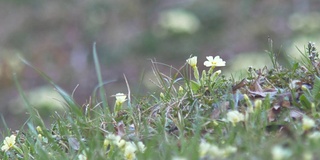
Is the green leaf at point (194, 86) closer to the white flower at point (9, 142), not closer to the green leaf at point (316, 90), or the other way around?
the green leaf at point (316, 90)

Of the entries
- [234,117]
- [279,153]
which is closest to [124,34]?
[234,117]

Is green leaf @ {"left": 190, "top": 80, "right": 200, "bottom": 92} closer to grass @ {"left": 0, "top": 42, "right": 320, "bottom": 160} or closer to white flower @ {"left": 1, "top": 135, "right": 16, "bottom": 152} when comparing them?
grass @ {"left": 0, "top": 42, "right": 320, "bottom": 160}

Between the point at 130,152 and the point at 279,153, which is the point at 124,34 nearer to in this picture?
the point at 130,152

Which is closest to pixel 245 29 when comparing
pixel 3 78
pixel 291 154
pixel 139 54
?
pixel 139 54

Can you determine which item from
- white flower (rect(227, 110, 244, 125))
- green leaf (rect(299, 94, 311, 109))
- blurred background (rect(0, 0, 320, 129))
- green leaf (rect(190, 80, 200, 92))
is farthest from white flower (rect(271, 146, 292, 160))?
blurred background (rect(0, 0, 320, 129))

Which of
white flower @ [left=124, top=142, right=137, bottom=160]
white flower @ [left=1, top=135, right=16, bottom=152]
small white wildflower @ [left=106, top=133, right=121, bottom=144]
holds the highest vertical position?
small white wildflower @ [left=106, top=133, right=121, bottom=144]

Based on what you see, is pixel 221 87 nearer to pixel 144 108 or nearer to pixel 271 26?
pixel 144 108
